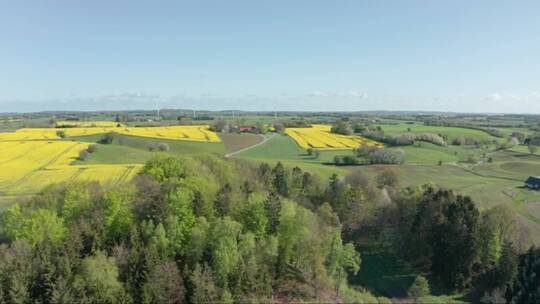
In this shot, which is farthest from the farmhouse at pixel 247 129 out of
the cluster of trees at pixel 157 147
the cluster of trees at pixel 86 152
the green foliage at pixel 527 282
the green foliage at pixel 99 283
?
the green foliage at pixel 99 283

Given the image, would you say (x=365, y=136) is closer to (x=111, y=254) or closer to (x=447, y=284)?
(x=447, y=284)

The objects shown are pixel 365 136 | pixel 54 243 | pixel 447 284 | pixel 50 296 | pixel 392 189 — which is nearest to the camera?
pixel 50 296

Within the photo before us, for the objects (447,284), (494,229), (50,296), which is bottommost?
(447,284)

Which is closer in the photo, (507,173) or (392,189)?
(392,189)

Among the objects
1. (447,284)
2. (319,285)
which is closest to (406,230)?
(447,284)

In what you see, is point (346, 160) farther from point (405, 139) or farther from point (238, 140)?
point (238, 140)

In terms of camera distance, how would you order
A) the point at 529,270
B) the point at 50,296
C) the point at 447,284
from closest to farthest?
the point at 50,296 < the point at 529,270 < the point at 447,284

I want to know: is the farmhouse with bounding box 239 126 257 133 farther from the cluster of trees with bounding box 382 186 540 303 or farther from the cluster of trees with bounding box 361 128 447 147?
the cluster of trees with bounding box 382 186 540 303
